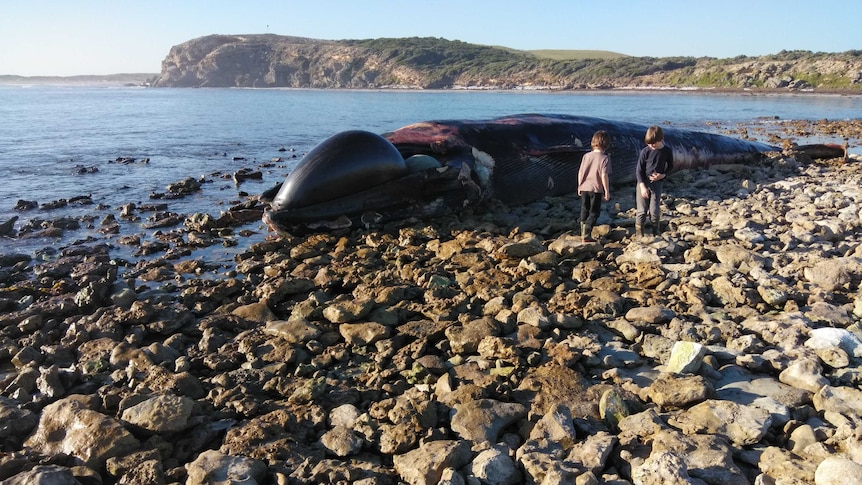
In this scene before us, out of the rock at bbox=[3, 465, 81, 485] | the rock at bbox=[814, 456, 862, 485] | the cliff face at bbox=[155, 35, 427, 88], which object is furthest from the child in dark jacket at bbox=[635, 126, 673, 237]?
the cliff face at bbox=[155, 35, 427, 88]

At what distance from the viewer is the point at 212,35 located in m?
155

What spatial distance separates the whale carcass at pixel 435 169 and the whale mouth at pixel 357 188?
0.04ft

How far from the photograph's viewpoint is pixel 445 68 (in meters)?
113

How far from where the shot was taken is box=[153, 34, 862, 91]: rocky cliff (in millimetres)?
69688

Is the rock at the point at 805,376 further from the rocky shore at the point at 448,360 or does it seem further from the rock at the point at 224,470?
the rock at the point at 224,470

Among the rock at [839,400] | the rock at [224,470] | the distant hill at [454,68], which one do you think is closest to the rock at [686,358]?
the rock at [839,400]

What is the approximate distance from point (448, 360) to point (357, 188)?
3.80 metres

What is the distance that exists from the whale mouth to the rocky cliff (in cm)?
6807

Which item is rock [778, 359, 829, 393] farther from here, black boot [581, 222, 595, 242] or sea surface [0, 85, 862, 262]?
sea surface [0, 85, 862, 262]

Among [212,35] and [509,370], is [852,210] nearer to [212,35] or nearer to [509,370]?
[509,370]

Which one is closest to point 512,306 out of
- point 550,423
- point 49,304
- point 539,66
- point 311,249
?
point 550,423

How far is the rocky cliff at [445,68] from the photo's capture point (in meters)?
69.7

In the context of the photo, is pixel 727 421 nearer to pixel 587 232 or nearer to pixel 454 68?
pixel 587 232

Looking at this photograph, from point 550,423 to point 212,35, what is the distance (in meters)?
173
